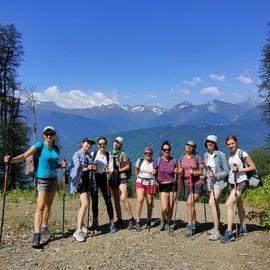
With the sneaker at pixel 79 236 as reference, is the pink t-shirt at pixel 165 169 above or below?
above

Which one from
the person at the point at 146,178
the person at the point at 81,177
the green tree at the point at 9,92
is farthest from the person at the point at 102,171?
the green tree at the point at 9,92

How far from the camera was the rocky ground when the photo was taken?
7.46m

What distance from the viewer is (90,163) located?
A: 9398 mm

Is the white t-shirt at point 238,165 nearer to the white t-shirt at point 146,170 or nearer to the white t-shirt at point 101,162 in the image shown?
the white t-shirt at point 146,170

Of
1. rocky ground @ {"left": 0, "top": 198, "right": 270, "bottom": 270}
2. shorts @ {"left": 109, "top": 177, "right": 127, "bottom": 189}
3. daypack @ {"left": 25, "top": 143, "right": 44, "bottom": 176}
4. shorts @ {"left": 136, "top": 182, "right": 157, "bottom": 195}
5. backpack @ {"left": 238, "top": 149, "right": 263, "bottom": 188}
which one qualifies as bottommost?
rocky ground @ {"left": 0, "top": 198, "right": 270, "bottom": 270}

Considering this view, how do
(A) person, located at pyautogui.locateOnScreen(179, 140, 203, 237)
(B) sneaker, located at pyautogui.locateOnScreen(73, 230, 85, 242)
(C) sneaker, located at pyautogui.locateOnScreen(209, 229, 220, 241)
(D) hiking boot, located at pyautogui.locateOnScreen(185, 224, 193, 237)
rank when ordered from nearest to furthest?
(B) sneaker, located at pyautogui.locateOnScreen(73, 230, 85, 242), (C) sneaker, located at pyautogui.locateOnScreen(209, 229, 220, 241), (A) person, located at pyautogui.locateOnScreen(179, 140, 203, 237), (D) hiking boot, located at pyautogui.locateOnScreen(185, 224, 193, 237)

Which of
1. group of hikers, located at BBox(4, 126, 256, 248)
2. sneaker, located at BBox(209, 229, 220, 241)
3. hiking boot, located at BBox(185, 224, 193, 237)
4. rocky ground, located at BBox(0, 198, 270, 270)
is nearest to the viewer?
rocky ground, located at BBox(0, 198, 270, 270)

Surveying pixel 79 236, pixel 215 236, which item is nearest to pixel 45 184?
pixel 79 236

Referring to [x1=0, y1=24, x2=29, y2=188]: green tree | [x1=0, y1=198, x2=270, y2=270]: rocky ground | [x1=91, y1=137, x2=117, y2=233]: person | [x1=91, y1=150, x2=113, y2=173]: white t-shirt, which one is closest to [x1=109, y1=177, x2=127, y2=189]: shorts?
[x1=91, y1=137, x2=117, y2=233]: person

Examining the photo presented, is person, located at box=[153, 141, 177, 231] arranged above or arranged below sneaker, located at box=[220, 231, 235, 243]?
above

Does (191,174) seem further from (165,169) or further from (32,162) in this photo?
(32,162)

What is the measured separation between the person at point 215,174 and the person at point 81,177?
250 centimetres

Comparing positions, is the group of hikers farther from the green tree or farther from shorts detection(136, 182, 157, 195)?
the green tree

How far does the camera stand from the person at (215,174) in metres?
9.17
